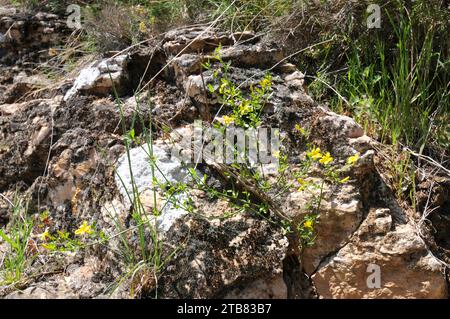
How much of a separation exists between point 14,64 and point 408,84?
8.15 ft

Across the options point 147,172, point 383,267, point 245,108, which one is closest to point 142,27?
point 147,172

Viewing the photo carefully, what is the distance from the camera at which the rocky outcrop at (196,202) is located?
2160 mm

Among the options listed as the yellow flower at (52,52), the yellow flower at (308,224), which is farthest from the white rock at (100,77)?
the yellow flower at (308,224)

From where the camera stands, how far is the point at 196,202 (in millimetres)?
2316

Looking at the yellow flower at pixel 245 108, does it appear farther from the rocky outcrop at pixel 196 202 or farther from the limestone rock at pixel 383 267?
the limestone rock at pixel 383 267

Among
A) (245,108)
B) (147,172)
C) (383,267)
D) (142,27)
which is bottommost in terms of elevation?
(383,267)

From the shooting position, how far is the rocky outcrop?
7.09 feet

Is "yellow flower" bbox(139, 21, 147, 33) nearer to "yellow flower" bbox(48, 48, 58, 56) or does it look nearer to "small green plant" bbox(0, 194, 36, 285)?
"yellow flower" bbox(48, 48, 58, 56)

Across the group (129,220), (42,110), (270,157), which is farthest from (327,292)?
(42,110)

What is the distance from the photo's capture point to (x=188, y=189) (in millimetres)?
2203

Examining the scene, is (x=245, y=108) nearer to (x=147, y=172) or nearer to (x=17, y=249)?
(x=147, y=172)

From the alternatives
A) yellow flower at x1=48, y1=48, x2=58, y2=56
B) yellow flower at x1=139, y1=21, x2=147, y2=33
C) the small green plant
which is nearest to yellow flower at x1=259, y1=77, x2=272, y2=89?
yellow flower at x1=139, y1=21, x2=147, y2=33
